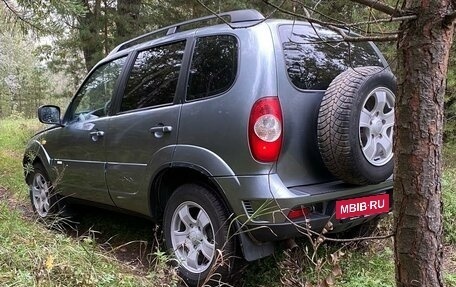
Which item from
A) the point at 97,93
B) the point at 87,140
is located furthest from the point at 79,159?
the point at 97,93

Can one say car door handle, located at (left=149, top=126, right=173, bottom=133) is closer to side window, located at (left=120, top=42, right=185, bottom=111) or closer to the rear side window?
side window, located at (left=120, top=42, right=185, bottom=111)

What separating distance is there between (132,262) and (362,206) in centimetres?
195

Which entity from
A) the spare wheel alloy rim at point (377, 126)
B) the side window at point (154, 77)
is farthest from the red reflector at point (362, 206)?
the side window at point (154, 77)

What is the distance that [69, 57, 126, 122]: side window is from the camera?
13.5ft

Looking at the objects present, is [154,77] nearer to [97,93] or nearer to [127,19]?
[97,93]

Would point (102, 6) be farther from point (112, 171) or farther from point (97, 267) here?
point (97, 267)

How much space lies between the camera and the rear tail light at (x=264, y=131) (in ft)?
9.13

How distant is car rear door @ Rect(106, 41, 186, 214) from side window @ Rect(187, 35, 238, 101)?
0.16m

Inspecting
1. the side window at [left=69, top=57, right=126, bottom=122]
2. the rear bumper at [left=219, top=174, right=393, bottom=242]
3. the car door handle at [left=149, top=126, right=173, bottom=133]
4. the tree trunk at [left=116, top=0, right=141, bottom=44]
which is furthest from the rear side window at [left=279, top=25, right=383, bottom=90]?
the tree trunk at [left=116, top=0, right=141, bottom=44]

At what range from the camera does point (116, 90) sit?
3998 millimetres

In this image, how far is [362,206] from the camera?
3.02 m

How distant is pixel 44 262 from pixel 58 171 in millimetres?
2310

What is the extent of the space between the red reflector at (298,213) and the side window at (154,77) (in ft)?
4.04

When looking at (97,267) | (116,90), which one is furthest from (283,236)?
(116,90)
